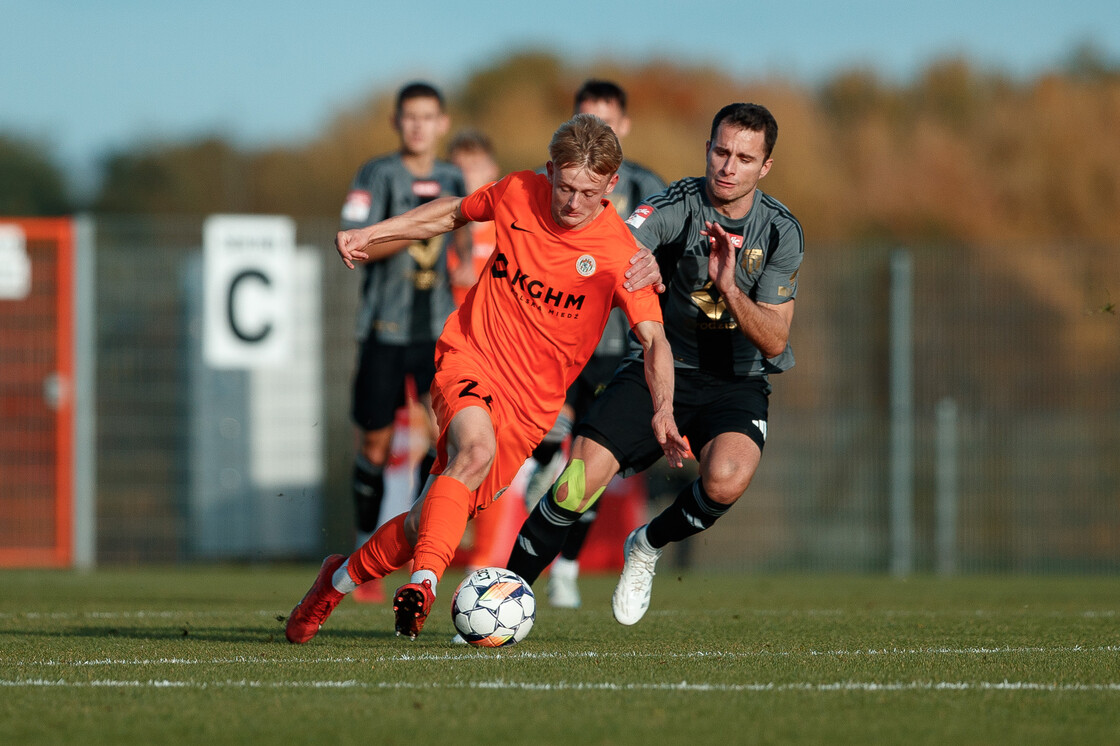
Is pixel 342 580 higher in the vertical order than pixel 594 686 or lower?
higher

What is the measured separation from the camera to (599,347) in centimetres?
796

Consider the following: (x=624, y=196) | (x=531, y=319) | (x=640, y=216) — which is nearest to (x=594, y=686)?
(x=531, y=319)

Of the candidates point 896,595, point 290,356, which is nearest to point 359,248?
point 896,595

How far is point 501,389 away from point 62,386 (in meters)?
9.32

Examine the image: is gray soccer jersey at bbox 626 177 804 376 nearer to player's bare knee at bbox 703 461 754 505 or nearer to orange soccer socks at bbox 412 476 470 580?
player's bare knee at bbox 703 461 754 505

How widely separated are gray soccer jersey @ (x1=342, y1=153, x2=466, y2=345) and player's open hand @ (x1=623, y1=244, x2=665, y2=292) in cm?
310

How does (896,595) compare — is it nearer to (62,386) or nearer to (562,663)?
(562,663)

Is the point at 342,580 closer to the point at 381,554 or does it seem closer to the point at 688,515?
the point at 381,554

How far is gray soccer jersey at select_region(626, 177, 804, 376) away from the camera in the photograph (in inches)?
229

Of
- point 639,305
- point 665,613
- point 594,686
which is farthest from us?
point 665,613

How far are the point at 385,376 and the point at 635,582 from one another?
2.75 m

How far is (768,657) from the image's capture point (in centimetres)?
498

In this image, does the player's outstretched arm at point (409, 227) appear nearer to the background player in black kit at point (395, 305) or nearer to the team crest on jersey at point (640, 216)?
the team crest on jersey at point (640, 216)

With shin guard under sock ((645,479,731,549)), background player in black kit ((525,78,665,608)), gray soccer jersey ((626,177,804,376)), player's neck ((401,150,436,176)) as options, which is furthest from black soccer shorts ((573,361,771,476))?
player's neck ((401,150,436,176))
